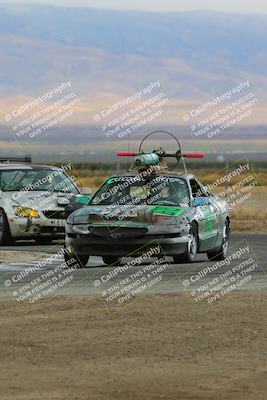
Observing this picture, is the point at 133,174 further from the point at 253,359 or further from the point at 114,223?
the point at 253,359

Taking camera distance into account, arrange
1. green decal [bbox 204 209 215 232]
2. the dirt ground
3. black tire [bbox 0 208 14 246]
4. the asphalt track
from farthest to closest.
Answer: black tire [bbox 0 208 14 246]
green decal [bbox 204 209 215 232]
the asphalt track
the dirt ground

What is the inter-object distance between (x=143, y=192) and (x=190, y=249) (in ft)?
3.91

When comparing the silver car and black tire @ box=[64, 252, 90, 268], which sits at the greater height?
black tire @ box=[64, 252, 90, 268]

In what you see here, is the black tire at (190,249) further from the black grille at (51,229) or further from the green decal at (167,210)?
the black grille at (51,229)

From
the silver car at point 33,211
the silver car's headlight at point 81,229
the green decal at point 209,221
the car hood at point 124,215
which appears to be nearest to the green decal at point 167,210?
the car hood at point 124,215

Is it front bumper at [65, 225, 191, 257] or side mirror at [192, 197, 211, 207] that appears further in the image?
side mirror at [192, 197, 211, 207]

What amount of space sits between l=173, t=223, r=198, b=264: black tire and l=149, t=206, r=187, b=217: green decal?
0.32 metres

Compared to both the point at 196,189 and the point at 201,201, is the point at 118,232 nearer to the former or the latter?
the point at 201,201

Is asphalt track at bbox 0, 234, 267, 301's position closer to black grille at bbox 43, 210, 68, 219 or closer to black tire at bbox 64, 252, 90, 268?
black tire at bbox 64, 252, 90, 268

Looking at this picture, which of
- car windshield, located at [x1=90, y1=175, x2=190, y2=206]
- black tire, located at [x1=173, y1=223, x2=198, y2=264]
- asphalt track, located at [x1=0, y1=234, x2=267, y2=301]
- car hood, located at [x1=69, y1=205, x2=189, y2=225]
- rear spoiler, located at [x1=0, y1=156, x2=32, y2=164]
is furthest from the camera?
rear spoiler, located at [x1=0, y1=156, x2=32, y2=164]

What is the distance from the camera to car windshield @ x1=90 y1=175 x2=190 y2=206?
2075 centimetres

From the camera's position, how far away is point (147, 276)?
18438 millimetres

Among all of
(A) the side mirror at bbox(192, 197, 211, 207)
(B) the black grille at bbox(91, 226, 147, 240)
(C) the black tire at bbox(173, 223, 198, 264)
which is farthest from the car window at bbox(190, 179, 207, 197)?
(B) the black grille at bbox(91, 226, 147, 240)

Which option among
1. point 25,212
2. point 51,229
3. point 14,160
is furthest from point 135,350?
point 14,160
